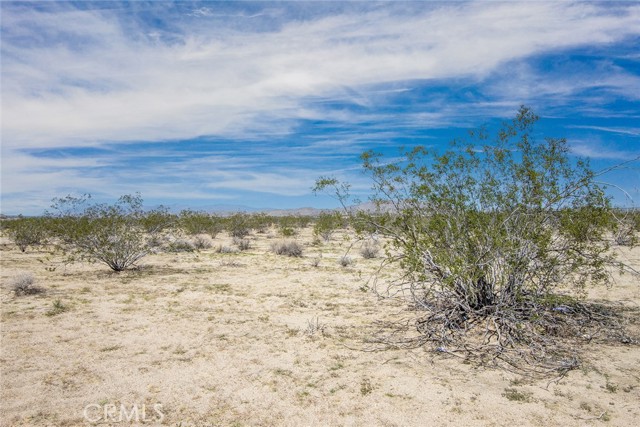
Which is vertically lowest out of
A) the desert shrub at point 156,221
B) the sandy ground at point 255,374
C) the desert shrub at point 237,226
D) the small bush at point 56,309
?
the sandy ground at point 255,374

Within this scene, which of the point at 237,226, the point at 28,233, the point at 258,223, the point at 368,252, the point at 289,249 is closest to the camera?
the point at 368,252

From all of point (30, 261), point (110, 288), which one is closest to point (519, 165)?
point (110, 288)

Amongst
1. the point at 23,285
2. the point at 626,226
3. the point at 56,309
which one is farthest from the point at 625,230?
the point at 23,285

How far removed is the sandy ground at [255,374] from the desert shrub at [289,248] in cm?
1120

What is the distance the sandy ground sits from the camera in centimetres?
542

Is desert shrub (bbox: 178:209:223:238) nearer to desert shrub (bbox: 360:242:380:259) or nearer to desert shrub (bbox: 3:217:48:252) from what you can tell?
desert shrub (bbox: 3:217:48:252)

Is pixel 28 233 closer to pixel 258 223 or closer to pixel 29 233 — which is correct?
pixel 29 233

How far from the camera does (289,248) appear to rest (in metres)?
23.4

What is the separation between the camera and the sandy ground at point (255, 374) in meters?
5.42

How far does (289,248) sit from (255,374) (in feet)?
54.6

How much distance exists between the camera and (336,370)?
6887 mm

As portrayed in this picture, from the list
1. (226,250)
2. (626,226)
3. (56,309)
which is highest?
(626,226)

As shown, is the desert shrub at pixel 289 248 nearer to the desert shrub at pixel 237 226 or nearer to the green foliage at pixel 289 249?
the green foliage at pixel 289 249

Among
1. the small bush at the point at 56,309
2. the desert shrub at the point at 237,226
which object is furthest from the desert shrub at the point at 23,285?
the desert shrub at the point at 237,226
